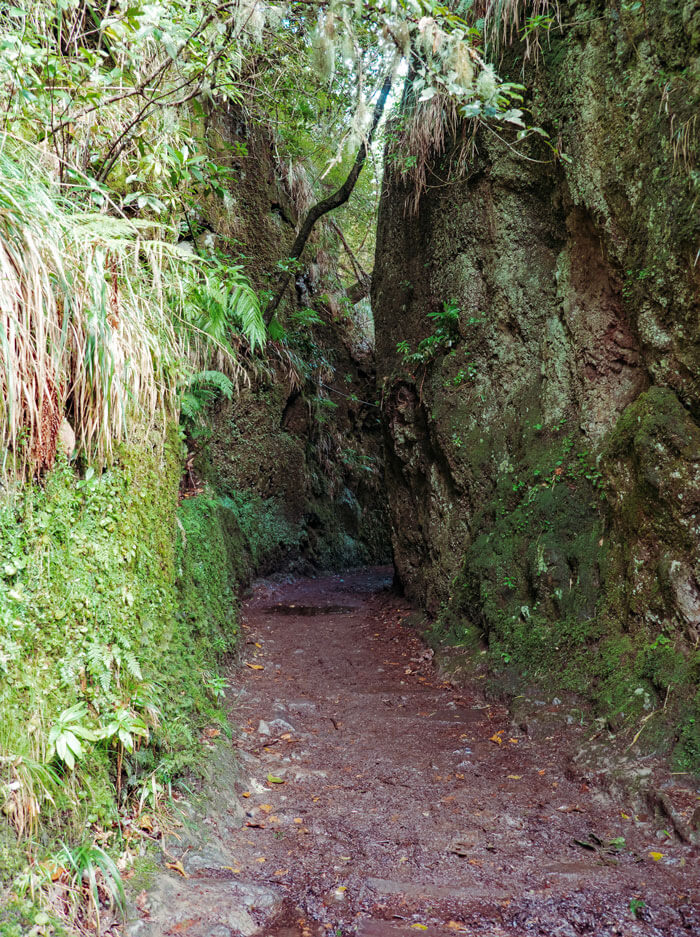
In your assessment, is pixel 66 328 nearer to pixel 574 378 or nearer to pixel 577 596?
pixel 577 596

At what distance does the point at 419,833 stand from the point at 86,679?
2.09 metres

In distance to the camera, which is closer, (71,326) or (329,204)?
(71,326)

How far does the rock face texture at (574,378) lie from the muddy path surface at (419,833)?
0.69m

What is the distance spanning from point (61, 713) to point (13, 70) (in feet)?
10.8

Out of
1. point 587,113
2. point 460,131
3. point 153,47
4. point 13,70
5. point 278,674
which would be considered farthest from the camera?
point 460,131

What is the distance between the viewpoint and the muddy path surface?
9.46 feet

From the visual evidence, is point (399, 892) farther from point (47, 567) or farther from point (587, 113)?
point (587, 113)

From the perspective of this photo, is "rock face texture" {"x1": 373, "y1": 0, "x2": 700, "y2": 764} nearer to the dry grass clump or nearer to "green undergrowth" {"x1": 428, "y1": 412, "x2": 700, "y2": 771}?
"green undergrowth" {"x1": 428, "y1": 412, "x2": 700, "y2": 771}

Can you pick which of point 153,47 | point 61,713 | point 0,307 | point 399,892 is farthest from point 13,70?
point 399,892

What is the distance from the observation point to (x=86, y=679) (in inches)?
119

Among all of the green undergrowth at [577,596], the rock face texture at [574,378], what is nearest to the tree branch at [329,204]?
the rock face texture at [574,378]

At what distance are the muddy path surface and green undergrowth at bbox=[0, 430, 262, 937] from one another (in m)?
0.49

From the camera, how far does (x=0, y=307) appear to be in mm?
2693

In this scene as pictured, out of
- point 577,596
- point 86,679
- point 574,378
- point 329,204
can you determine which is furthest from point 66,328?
point 329,204
